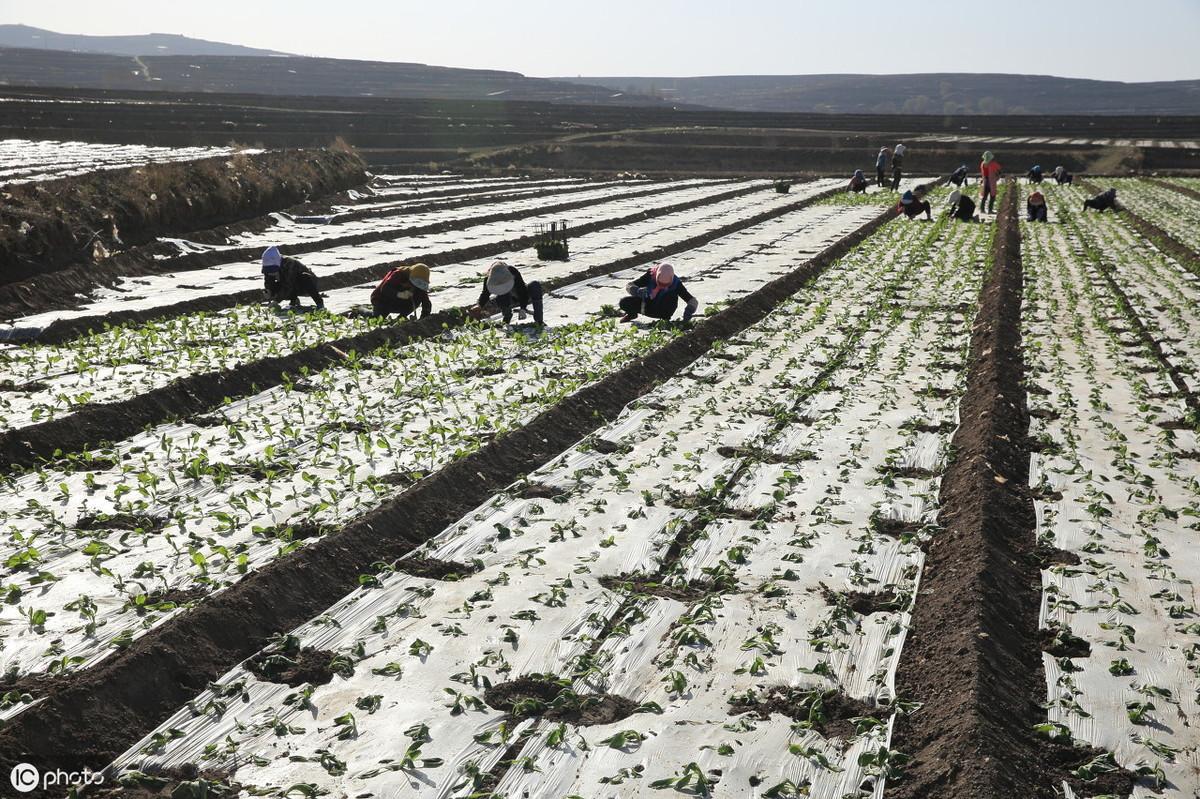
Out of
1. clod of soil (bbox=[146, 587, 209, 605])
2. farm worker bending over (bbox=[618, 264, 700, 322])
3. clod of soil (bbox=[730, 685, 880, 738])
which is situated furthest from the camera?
farm worker bending over (bbox=[618, 264, 700, 322])

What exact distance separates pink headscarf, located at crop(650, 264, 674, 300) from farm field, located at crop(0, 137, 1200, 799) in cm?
63

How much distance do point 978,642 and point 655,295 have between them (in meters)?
9.01

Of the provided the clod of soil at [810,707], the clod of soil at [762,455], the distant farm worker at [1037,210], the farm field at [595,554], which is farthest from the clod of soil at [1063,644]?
the distant farm worker at [1037,210]

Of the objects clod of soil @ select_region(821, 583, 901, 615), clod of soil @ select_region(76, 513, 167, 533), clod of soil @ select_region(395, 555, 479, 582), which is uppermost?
clod of soil @ select_region(821, 583, 901, 615)

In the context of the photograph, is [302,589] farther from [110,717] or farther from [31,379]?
[31,379]

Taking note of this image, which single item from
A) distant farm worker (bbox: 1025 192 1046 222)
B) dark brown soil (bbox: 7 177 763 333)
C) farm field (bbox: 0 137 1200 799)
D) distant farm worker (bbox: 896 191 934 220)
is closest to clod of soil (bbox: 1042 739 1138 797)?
farm field (bbox: 0 137 1200 799)

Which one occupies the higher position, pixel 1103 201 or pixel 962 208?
pixel 1103 201

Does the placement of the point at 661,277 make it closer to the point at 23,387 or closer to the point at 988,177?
the point at 23,387

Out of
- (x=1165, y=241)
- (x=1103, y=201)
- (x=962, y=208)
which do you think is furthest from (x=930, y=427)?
(x=1103, y=201)

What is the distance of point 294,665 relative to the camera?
5.29 meters

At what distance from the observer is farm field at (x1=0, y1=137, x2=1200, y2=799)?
4.62 metres

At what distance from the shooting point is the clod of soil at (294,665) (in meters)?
5.17

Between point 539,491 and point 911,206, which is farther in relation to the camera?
point 911,206

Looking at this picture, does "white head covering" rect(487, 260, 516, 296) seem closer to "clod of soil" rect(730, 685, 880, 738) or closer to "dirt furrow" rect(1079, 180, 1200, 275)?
"clod of soil" rect(730, 685, 880, 738)
